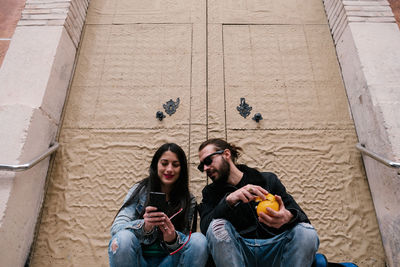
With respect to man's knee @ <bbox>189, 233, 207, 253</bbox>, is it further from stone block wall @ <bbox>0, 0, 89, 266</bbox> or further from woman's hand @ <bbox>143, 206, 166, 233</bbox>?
stone block wall @ <bbox>0, 0, 89, 266</bbox>

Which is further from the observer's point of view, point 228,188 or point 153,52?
point 153,52

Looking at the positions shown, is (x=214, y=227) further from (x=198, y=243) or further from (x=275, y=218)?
(x=275, y=218)

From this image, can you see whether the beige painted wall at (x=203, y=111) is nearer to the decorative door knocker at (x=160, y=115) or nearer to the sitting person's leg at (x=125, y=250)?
the decorative door knocker at (x=160, y=115)

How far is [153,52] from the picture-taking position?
2949 mm

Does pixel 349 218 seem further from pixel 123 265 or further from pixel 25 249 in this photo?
pixel 25 249

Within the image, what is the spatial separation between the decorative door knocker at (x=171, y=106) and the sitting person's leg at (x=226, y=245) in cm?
148

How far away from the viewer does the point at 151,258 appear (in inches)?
58.6

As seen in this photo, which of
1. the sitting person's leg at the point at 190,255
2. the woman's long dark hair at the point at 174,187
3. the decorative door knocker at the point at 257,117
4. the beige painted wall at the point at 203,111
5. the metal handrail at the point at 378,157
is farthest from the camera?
the decorative door knocker at the point at 257,117

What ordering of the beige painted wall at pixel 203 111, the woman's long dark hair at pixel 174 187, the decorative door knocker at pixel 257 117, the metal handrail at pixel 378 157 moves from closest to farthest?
the woman's long dark hair at pixel 174 187 < the metal handrail at pixel 378 157 < the beige painted wall at pixel 203 111 < the decorative door knocker at pixel 257 117

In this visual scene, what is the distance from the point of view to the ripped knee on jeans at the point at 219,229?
1.38m

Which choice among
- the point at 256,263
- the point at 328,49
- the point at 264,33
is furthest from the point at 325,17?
the point at 256,263

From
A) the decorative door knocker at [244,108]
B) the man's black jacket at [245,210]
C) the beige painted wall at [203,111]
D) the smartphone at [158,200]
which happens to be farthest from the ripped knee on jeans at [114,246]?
the decorative door knocker at [244,108]

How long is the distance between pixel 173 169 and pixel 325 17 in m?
2.90

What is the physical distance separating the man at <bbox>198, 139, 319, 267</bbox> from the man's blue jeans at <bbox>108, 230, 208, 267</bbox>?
8cm
